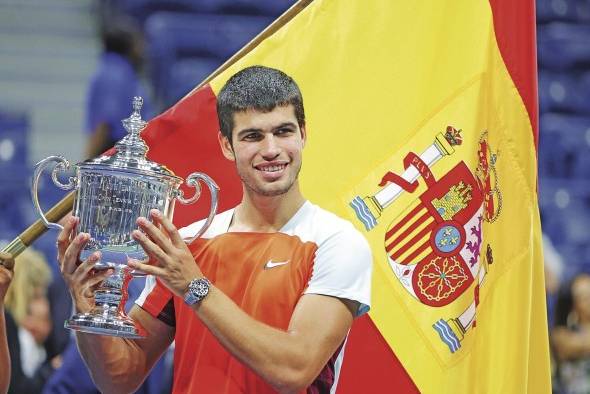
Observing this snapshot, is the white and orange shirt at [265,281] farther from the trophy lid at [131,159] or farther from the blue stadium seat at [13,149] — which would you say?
the blue stadium seat at [13,149]

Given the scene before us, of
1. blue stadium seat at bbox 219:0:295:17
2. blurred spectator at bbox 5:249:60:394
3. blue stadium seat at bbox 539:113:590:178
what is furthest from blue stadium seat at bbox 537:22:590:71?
blurred spectator at bbox 5:249:60:394

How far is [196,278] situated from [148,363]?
36 cm

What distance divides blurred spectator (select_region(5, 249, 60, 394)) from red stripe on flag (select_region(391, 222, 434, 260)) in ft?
8.07

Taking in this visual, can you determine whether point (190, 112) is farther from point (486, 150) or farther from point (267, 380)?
point (267, 380)

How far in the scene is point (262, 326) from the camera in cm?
221

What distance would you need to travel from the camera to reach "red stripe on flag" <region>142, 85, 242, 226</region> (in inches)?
113

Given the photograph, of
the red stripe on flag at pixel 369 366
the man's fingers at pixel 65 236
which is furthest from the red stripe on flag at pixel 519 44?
the man's fingers at pixel 65 236

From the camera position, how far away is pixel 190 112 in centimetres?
289

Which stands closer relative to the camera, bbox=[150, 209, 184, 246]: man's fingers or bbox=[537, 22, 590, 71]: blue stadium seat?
bbox=[150, 209, 184, 246]: man's fingers

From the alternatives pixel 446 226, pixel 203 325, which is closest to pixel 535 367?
pixel 446 226

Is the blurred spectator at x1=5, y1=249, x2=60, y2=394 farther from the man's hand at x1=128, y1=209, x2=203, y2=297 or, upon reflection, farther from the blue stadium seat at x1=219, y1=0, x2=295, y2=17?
the blue stadium seat at x1=219, y1=0, x2=295, y2=17

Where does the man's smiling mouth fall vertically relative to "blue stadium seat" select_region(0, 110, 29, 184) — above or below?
below

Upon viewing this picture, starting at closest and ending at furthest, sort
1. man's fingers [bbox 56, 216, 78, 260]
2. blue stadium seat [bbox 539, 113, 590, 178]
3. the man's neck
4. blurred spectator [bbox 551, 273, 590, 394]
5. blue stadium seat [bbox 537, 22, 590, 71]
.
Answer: man's fingers [bbox 56, 216, 78, 260] < the man's neck < blurred spectator [bbox 551, 273, 590, 394] < blue stadium seat [bbox 539, 113, 590, 178] < blue stadium seat [bbox 537, 22, 590, 71]

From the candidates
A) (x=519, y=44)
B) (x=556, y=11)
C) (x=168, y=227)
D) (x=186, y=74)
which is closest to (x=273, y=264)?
(x=168, y=227)
